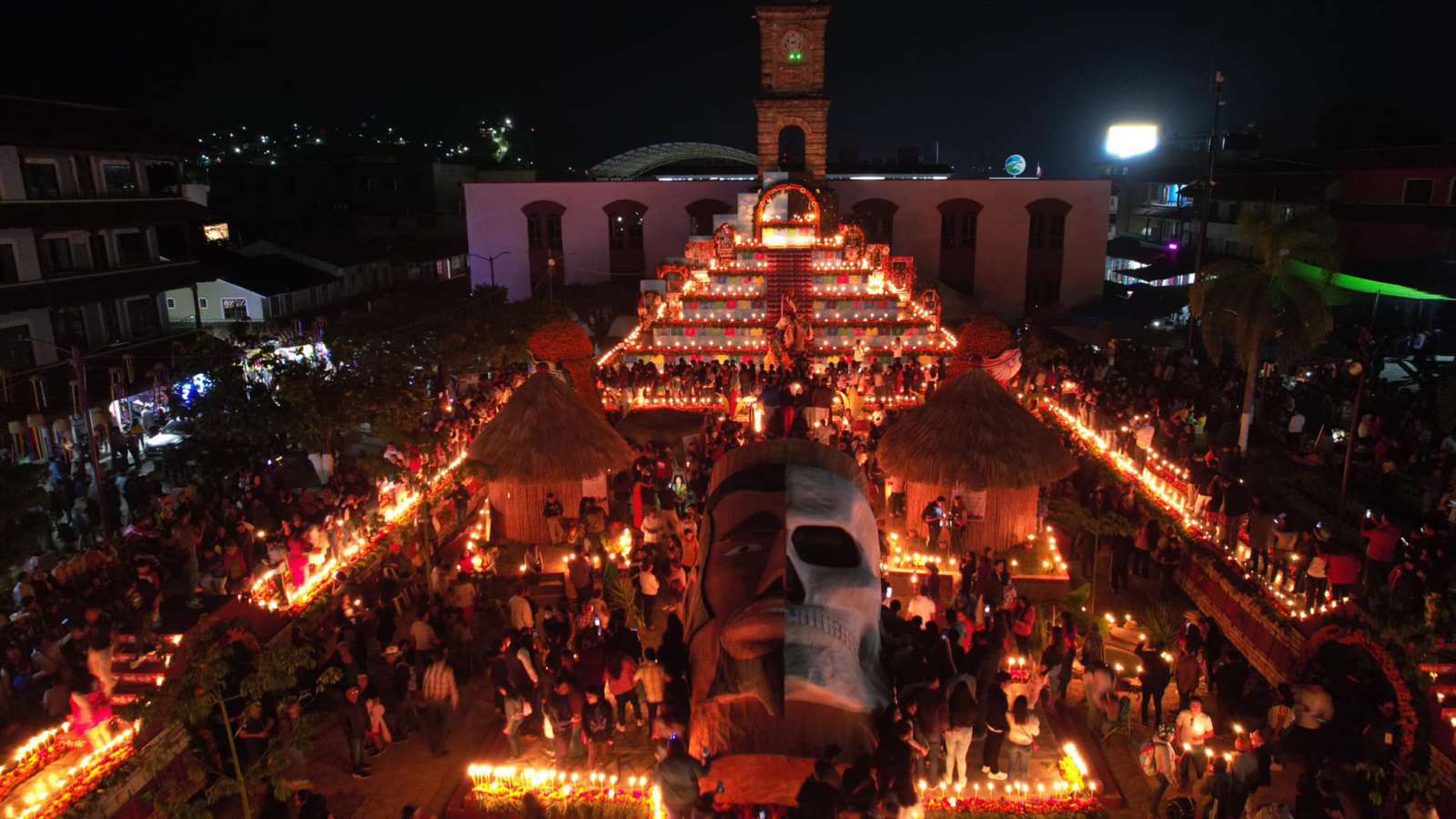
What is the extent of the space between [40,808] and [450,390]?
59.1ft

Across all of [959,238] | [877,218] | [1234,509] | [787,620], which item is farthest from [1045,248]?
[787,620]

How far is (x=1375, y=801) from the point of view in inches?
357

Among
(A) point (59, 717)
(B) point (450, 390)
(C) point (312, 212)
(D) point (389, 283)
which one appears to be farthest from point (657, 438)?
(C) point (312, 212)

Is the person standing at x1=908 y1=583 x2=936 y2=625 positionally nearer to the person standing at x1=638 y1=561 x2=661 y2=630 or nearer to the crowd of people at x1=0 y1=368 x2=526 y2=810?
the person standing at x1=638 y1=561 x2=661 y2=630

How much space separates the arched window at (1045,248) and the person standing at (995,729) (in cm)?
3390

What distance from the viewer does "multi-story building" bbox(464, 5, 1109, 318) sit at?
136 feet

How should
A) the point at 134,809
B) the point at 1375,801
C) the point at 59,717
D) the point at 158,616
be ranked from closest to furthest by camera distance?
the point at 1375,801, the point at 134,809, the point at 59,717, the point at 158,616

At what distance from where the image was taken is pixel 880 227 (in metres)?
41.9

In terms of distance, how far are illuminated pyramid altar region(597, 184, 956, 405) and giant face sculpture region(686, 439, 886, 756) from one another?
18399 millimetres

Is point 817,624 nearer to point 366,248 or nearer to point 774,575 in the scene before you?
point 774,575

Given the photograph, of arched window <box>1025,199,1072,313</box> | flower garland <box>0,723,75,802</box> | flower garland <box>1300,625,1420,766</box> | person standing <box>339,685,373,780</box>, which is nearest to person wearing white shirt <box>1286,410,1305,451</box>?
flower garland <box>1300,625,1420,766</box>

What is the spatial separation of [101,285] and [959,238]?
32.7 meters

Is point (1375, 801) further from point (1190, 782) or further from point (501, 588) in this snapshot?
point (501, 588)

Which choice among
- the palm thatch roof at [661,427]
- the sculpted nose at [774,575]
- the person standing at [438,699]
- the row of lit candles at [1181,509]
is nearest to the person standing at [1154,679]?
the row of lit candles at [1181,509]
